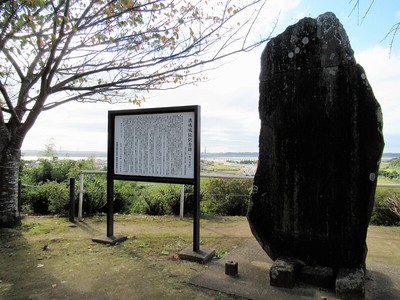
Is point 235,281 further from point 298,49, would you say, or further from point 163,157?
point 298,49

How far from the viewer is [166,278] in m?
3.69

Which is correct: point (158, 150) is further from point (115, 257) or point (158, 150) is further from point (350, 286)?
point (350, 286)

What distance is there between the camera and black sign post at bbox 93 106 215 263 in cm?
453

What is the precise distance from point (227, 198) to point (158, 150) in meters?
3.57

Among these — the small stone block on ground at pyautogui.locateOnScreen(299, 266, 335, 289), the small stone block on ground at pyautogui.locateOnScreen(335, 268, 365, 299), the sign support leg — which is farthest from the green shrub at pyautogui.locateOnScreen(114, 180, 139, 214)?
the small stone block on ground at pyautogui.locateOnScreen(335, 268, 365, 299)

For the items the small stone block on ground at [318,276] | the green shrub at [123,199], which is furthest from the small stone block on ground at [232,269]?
the green shrub at [123,199]

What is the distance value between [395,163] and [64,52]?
9.06m

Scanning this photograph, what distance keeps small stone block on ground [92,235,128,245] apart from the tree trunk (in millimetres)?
1863

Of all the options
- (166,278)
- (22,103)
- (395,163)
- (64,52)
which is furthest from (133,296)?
(395,163)

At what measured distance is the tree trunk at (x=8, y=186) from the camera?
571 cm

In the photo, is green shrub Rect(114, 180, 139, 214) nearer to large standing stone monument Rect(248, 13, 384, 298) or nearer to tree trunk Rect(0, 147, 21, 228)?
tree trunk Rect(0, 147, 21, 228)

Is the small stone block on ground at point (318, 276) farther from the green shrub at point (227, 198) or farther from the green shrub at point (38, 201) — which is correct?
the green shrub at point (38, 201)

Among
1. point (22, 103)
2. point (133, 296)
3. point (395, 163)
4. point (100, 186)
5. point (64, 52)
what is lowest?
point (133, 296)

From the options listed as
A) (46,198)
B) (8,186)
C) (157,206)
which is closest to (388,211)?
(157,206)
